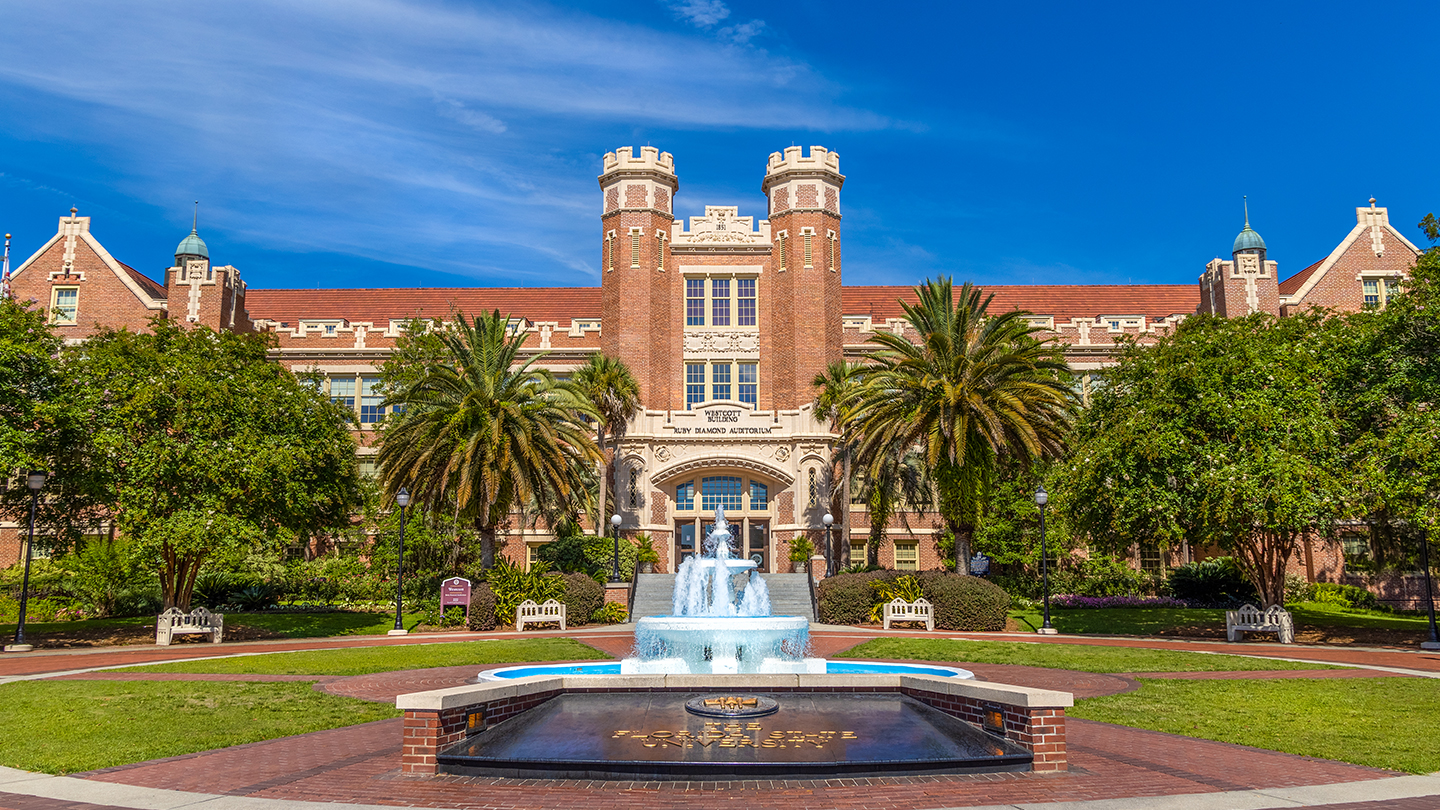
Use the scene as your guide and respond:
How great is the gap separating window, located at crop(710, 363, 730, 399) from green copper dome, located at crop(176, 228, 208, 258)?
29.4 m

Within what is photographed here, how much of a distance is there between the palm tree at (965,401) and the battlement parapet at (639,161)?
54.3 ft

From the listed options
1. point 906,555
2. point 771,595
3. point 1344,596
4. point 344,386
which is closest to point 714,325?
point 906,555

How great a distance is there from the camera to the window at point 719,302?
140 feet

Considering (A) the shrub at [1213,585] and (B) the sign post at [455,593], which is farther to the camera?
(A) the shrub at [1213,585]

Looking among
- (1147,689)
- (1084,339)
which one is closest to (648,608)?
(1147,689)

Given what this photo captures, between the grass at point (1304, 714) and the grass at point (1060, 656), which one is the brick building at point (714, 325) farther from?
the grass at point (1304, 714)

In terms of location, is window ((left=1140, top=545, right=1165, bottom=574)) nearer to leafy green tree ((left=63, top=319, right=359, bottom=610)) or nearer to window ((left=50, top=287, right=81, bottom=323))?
leafy green tree ((left=63, top=319, right=359, bottom=610))

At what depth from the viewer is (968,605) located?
2648cm

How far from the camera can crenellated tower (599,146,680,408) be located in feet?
134

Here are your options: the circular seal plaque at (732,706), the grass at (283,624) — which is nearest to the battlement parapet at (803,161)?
the grass at (283,624)

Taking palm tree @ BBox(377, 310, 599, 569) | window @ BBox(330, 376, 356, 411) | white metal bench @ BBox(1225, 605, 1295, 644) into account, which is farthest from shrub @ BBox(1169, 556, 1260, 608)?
window @ BBox(330, 376, 356, 411)

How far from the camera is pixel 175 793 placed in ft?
24.5

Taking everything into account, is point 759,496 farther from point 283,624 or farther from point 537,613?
point 283,624

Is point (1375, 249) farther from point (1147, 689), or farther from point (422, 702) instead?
point (422, 702)
